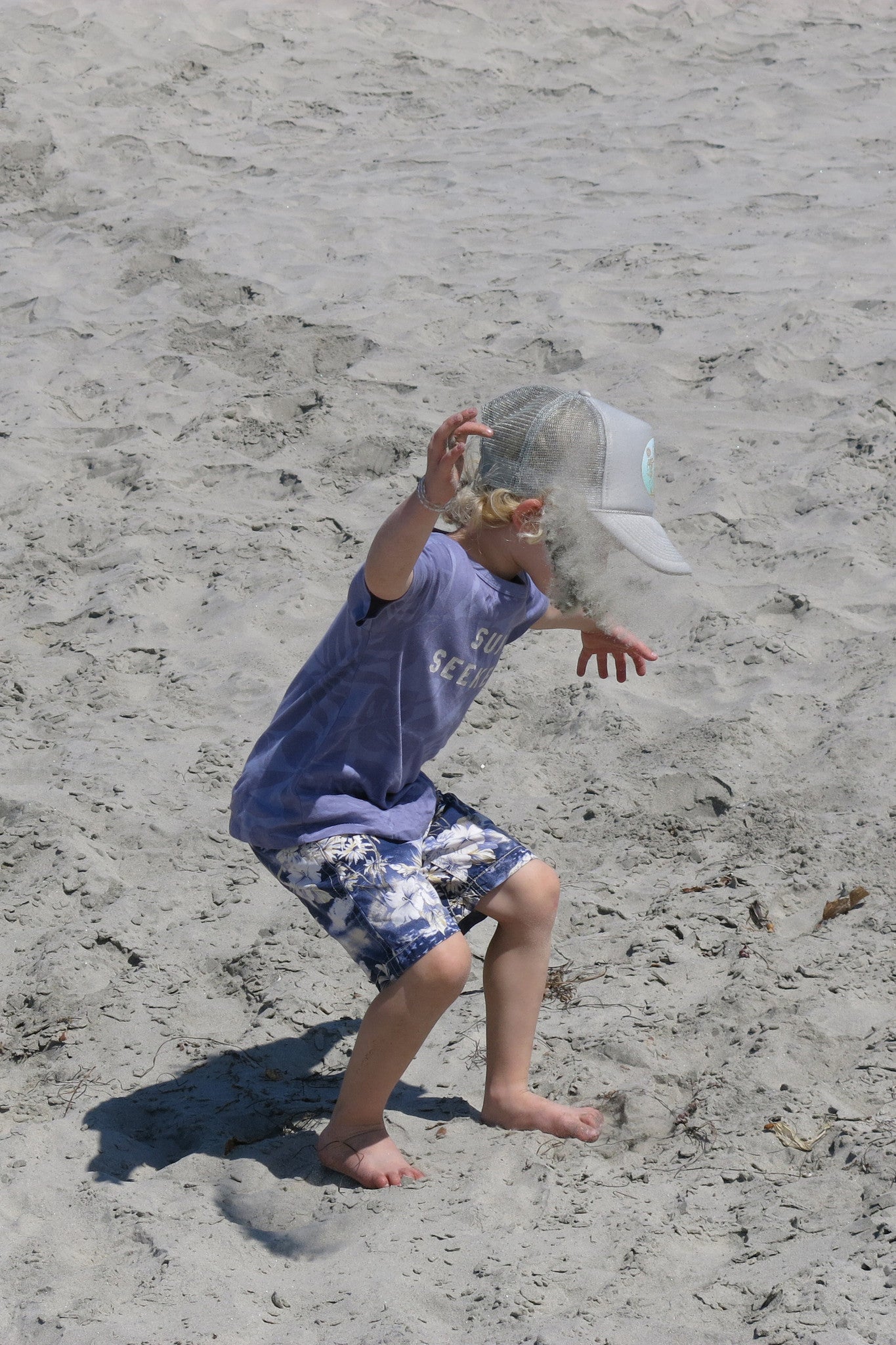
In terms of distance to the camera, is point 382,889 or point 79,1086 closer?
point 382,889

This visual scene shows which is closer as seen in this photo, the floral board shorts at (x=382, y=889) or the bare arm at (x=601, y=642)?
the floral board shorts at (x=382, y=889)

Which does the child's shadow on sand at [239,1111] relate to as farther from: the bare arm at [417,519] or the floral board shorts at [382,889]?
the bare arm at [417,519]

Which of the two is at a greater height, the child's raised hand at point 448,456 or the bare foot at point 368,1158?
the child's raised hand at point 448,456

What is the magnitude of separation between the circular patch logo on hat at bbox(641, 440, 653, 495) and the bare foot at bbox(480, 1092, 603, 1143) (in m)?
1.05

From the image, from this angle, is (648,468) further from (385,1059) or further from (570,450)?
(385,1059)

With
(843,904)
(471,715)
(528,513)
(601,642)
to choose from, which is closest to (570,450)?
(528,513)

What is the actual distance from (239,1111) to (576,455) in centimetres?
128

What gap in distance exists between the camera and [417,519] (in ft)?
6.77

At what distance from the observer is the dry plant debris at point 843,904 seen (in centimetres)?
282

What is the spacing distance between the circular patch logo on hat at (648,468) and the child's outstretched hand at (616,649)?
0.32 m

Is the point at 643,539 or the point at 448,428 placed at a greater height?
the point at 448,428

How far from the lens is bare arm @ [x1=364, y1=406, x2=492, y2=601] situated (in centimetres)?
202

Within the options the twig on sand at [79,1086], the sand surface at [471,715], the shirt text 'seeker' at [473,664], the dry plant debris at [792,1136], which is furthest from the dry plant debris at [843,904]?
the twig on sand at [79,1086]

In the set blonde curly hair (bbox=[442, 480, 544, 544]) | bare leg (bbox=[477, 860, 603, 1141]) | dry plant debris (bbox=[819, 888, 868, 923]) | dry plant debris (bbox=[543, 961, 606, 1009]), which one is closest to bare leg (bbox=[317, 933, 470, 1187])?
bare leg (bbox=[477, 860, 603, 1141])
